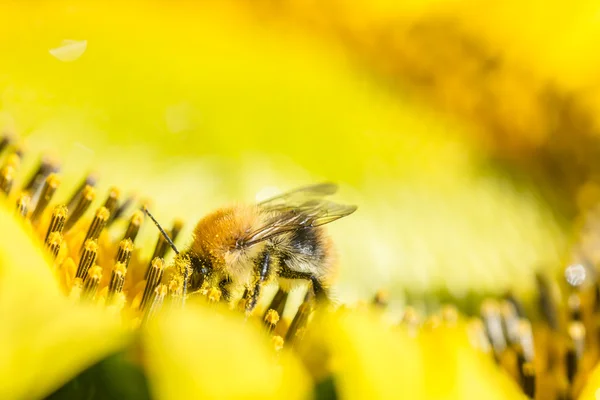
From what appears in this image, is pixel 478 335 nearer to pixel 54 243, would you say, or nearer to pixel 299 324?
pixel 299 324

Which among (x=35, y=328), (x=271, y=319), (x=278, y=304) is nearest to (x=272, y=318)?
(x=271, y=319)

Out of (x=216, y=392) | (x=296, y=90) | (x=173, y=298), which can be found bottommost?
(x=216, y=392)

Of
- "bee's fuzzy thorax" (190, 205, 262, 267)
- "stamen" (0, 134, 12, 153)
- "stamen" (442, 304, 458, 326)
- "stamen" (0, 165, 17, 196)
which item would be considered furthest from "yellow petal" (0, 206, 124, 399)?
"stamen" (442, 304, 458, 326)

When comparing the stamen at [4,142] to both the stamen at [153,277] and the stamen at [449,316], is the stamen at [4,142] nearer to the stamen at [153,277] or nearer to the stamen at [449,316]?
the stamen at [153,277]

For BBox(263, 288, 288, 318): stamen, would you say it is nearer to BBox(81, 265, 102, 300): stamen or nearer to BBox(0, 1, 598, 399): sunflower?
BBox(0, 1, 598, 399): sunflower

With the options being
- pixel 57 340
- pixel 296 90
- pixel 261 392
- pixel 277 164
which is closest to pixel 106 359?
pixel 57 340

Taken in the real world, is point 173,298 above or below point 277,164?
below

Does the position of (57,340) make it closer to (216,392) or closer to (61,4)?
(216,392)

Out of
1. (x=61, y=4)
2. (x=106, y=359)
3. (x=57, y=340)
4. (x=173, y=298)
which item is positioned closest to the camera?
(x=57, y=340)
